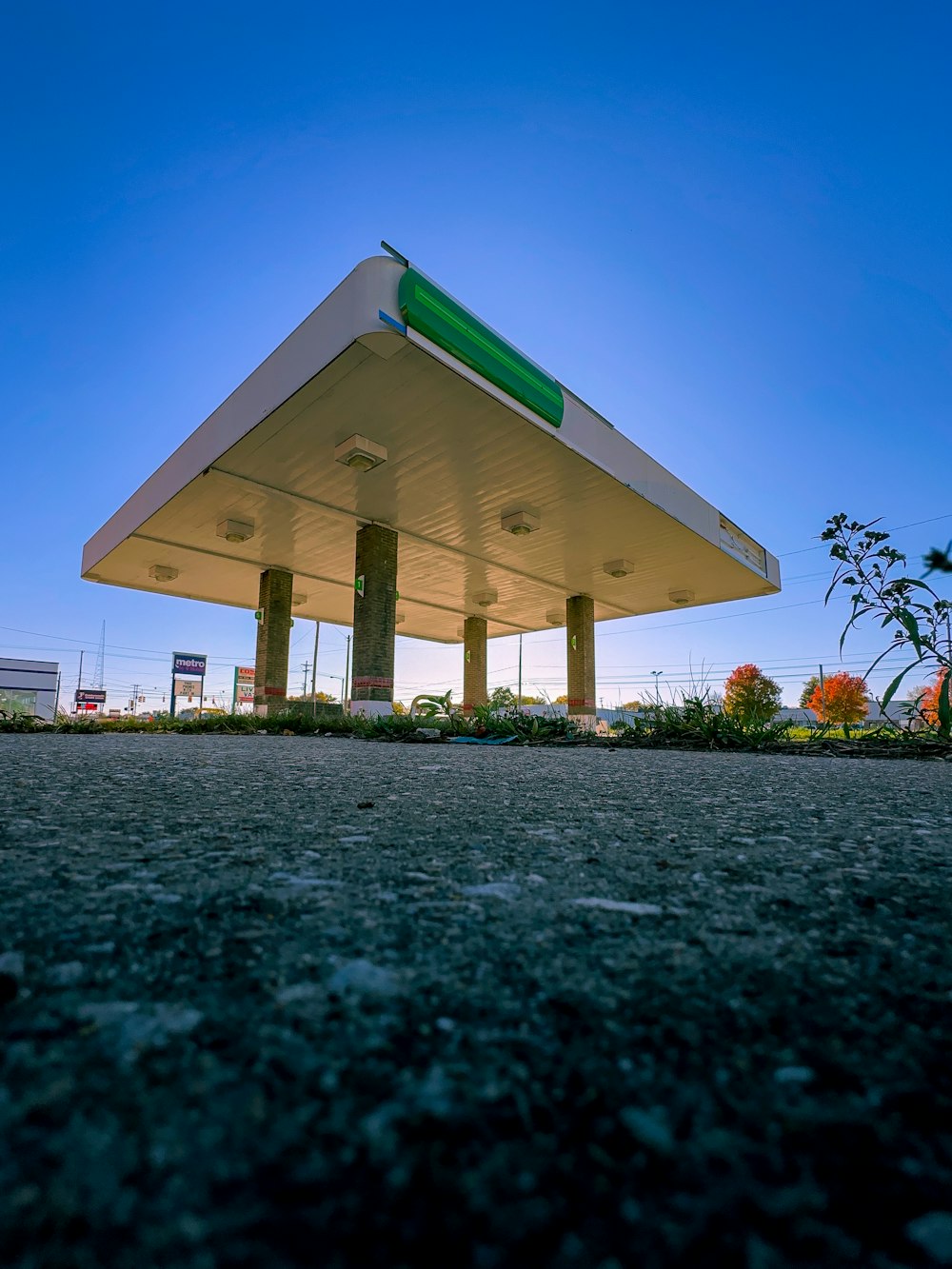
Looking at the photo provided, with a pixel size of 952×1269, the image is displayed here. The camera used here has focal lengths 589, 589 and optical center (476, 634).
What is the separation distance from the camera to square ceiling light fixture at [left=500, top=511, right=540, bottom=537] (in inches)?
371

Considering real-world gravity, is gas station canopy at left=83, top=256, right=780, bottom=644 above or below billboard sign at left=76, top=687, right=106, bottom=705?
above

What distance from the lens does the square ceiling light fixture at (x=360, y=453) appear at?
725cm

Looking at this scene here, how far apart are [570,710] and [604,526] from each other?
504 centimetres

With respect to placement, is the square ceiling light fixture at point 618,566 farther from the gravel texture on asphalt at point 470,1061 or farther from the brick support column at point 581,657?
the gravel texture on asphalt at point 470,1061

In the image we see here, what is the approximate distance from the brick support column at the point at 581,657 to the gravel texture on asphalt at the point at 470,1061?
1287 centimetres

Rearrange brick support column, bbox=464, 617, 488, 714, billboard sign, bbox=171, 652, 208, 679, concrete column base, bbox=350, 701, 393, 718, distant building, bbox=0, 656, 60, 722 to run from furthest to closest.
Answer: distant building, bbox=0, 656, 60, 722 < billboard sign, bbox=171, 652, 208, 679 < brick support column, bbox=464, 617, 488, 714 < concrete column base, bbox=350, 701, 393, 718

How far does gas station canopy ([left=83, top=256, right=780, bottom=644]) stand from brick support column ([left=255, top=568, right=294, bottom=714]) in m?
0.67

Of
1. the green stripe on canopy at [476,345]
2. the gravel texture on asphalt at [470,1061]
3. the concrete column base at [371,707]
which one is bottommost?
the gravel texture on asphalt at [470,1061]

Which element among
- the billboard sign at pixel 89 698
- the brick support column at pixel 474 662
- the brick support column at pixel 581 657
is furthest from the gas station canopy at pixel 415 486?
the billboard sign at pixel 89 698

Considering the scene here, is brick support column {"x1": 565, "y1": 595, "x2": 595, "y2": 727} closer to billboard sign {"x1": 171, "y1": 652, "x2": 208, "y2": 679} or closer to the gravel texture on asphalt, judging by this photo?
the gravel texture on asphalt

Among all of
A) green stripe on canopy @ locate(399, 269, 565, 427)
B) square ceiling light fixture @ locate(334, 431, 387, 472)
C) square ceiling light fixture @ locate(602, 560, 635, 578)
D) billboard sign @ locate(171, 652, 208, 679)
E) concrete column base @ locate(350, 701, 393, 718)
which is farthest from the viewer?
billboard sign @ locate(171, 652, 208, 679)

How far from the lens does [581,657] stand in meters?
14.3

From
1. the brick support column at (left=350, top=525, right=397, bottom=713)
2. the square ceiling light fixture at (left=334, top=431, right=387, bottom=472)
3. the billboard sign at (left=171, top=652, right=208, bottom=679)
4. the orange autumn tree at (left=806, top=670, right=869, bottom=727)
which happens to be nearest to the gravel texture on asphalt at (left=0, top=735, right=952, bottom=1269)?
the square ceiling light fixture at (left=334, top=431, right=387, bottom=472)

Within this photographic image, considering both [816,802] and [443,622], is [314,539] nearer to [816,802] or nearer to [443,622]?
[443,622]
